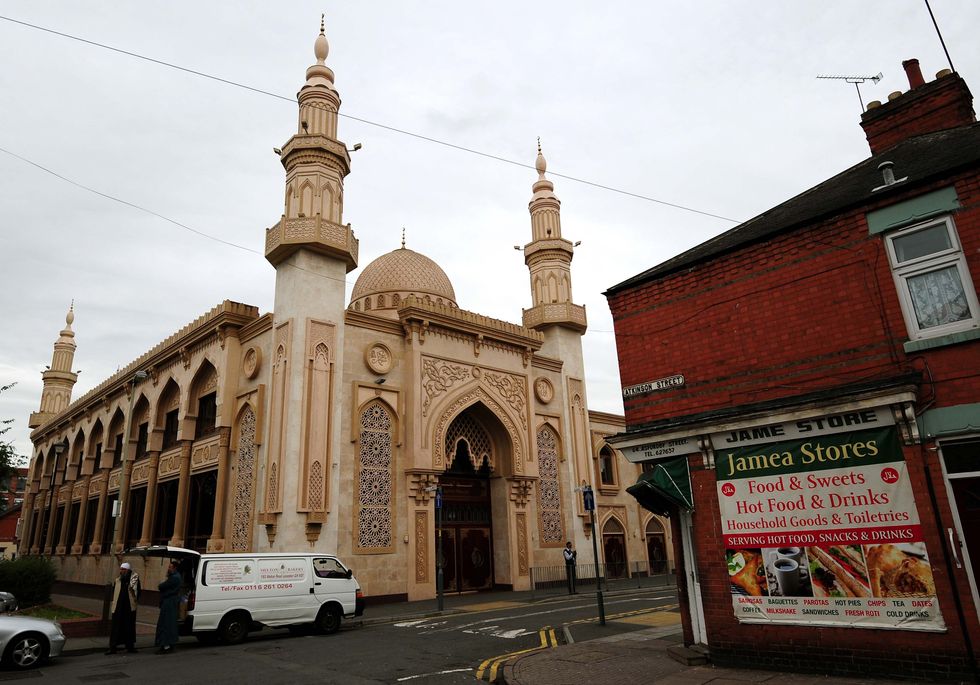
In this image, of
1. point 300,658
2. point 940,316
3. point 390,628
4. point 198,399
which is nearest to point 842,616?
point 940,316

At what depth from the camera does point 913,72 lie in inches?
426

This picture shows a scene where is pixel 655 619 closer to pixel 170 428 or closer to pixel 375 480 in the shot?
pixel 375 480

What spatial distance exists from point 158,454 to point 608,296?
22.4 metres

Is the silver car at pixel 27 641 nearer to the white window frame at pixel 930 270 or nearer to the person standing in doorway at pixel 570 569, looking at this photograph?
the white window frame at pixel 930 270

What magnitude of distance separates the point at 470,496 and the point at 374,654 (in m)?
13.2

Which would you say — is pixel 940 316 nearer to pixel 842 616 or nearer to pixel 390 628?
pixel 842 616

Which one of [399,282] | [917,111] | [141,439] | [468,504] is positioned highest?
[399,282]

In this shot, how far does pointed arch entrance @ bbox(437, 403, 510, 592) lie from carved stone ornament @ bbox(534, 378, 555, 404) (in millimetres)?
2907

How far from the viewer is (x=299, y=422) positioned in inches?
742

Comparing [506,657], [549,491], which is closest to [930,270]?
[506,657]

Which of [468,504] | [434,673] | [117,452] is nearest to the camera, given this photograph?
[434,673]

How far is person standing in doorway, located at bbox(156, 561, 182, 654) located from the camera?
11.6m

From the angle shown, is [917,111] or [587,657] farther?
[917,111]

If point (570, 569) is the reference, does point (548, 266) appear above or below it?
above
